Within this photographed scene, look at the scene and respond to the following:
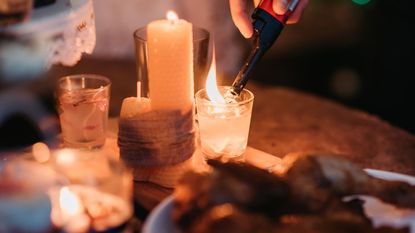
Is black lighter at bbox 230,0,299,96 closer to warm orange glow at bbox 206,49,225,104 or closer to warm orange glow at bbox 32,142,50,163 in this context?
warm orange glow at bbox 206,49,225,104

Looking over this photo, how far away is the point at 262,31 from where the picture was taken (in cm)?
104

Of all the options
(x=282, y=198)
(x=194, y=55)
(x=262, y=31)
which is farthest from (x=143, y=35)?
(x=282, y=198)

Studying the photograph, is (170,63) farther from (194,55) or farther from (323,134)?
(323,134)

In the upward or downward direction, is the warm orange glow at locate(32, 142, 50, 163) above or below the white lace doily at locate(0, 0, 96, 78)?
below

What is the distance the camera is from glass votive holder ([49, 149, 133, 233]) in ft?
2.52

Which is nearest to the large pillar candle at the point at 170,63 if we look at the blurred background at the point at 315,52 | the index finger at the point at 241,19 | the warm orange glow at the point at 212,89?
the warm orange glow at the point at 212,89

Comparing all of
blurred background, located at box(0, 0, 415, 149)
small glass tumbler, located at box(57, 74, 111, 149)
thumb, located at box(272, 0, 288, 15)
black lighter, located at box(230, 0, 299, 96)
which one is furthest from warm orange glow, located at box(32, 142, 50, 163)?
blurred background, located at box(0, 0, 415, 149)

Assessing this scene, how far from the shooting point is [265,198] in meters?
0.74

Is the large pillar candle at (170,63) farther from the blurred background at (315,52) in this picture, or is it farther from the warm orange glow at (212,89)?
the blurred background at (315,52)

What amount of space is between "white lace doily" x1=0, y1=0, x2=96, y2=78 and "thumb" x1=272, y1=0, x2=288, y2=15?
0.33 m

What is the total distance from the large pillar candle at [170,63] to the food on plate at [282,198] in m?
0.21

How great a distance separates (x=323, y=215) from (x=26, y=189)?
1.20ft

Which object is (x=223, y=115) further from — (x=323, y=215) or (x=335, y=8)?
(x=335, y=8)

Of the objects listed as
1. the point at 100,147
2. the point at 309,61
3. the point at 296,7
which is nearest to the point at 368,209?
the point at 296,7
